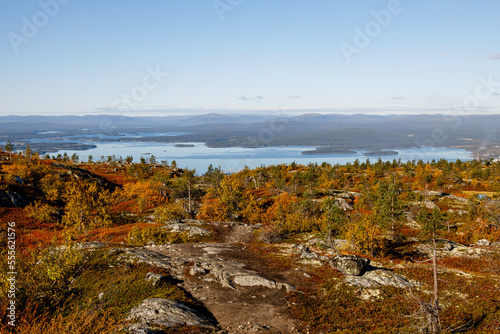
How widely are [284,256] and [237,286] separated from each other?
10.7 m

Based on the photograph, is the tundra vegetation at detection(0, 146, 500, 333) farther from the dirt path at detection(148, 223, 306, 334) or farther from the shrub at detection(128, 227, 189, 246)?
the dirt path at detection(148, 223, 306, 334)

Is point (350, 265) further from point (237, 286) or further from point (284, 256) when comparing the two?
A: point (237, 286)

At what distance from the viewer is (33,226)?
184 feet

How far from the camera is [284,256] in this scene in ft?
119

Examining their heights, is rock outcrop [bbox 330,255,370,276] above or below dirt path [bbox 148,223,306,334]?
above

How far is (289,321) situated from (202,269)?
37.5ft

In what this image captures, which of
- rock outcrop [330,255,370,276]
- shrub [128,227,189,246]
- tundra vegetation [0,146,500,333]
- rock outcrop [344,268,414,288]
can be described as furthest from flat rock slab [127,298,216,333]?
shrub [128,227,189,246]

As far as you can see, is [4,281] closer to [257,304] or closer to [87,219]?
[257,304]

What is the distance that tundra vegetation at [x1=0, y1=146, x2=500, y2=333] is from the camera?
19.3 meters

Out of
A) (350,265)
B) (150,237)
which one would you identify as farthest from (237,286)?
(150,237)

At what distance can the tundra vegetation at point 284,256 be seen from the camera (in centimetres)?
1930

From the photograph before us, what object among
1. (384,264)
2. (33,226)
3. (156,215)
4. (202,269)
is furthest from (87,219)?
(384,264)

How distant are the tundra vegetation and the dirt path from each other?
112 cm

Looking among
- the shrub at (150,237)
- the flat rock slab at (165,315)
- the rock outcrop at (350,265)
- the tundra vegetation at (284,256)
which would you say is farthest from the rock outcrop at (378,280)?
the shrub at (150,237)
